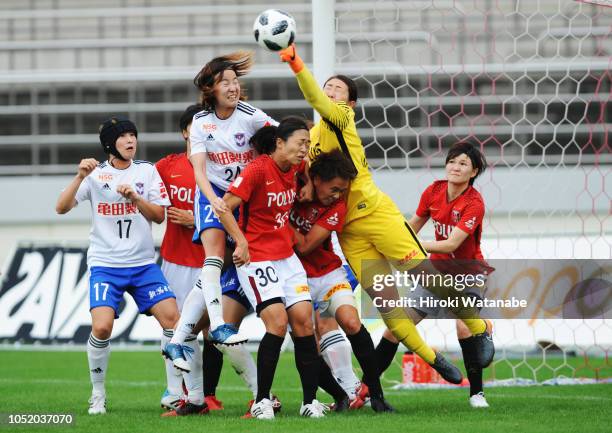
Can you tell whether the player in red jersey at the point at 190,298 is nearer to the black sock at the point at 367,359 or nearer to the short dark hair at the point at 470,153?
the black sock at the point at 367,359

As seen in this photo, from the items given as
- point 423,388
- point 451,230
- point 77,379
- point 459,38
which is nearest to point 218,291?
point 451,230

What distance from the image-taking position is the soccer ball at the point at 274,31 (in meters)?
6.46

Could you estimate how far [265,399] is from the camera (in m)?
6.59

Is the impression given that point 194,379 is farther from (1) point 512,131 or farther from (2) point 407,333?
(1) point 512,131

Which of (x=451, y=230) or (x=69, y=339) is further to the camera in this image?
(x=69, y=339)

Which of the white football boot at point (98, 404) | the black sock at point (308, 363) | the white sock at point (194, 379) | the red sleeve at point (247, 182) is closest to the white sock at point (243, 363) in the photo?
the white sock at point (194, 379)

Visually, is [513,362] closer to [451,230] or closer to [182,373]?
[451,230]

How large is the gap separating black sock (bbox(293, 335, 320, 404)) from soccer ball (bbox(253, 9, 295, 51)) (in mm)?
1748

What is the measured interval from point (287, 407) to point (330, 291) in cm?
94

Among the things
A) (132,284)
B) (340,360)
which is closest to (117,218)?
(132,284)

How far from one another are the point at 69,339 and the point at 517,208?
5722 millimetres

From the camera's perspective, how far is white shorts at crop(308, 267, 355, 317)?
7035 millimetres

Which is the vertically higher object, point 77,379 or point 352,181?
point 352,181

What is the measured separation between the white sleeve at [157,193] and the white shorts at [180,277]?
0.64m
